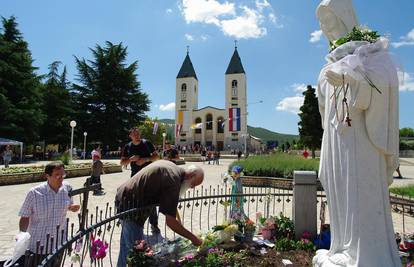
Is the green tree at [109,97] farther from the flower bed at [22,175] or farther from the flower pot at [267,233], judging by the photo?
the flower pot at [267,233]

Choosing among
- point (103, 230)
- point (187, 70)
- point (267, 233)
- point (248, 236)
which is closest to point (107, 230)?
point (248, 236)

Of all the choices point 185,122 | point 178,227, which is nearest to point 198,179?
point 178,227

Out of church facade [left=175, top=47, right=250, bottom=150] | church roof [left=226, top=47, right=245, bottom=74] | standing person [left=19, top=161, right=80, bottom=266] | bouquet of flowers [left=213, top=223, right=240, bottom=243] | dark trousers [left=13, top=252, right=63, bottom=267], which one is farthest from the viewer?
church roof [left=226, top=47, right=245, bottom=74]

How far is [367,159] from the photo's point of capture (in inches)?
111

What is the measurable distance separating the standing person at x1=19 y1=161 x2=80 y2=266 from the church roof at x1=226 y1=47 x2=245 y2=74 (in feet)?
235

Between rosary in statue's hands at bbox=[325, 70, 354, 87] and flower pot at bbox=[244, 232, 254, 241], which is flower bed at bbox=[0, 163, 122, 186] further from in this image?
rosary in statue's hands at bbox=[325, 70, 354, 87]

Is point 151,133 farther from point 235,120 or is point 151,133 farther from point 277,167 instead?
point 277,167

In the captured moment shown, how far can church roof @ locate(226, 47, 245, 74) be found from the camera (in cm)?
7362

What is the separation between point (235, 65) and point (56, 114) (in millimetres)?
44581

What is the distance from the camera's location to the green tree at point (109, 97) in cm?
4494

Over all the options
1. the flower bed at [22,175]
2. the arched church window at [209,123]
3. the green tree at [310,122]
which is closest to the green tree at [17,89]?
the flower bed at [22,175]

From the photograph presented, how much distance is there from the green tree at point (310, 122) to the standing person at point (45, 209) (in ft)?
127

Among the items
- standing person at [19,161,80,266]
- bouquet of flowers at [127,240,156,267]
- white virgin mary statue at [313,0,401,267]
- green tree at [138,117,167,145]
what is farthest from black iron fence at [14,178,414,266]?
green tree at [138,117,167,145]

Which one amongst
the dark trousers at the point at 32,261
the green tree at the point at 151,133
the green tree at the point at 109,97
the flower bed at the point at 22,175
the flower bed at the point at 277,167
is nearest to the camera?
the dark trousers at the point at 32,261
